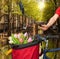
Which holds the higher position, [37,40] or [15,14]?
[15,14]

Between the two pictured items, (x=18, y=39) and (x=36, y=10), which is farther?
(x=36, y=10)

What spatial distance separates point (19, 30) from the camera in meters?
2.62

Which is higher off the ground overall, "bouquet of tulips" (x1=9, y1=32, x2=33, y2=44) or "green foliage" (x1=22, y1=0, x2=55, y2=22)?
"green foliage" (x1=22, y1=0, x2=55, y2=22)

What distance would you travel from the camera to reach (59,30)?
2.61 metres

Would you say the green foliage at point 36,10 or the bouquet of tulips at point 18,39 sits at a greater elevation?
the green foliage at point 36,10

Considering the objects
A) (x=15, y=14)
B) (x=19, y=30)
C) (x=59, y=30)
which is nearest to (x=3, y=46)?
(x=19, y=30)

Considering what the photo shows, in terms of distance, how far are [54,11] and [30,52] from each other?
0.79 m

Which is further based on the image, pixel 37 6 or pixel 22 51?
pixel 37 6

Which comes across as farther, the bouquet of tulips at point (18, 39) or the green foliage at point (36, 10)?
the green foliage at point (36, 10)

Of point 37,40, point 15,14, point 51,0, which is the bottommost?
point 37,40

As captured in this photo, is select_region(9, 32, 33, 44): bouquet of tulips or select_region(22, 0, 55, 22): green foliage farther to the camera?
select_region(22, 0, 55, 22): green foliage

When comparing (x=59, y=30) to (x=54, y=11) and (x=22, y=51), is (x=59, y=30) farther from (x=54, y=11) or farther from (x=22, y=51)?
(x=22, y=51)

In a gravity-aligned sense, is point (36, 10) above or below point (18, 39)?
above

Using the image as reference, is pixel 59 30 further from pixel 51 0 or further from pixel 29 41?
pixel 29 41
